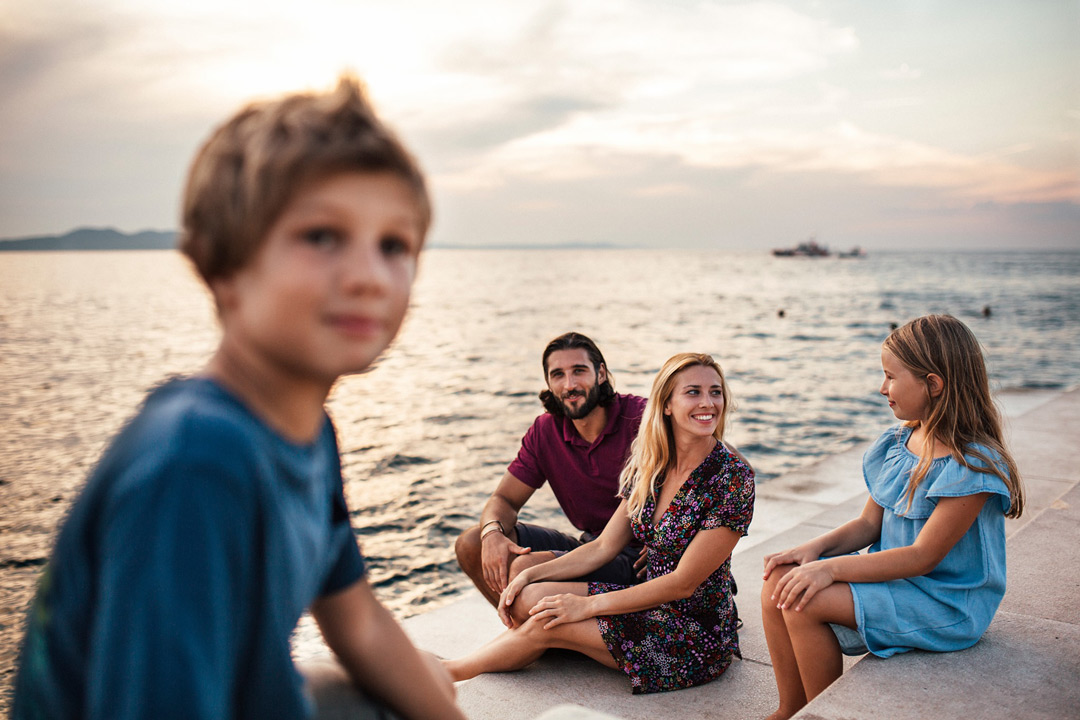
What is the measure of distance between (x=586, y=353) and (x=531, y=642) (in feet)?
5.34

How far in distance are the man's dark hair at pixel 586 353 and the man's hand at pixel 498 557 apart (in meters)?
0.79

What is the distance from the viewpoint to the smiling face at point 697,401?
3416 mm

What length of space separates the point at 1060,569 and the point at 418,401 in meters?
12.5

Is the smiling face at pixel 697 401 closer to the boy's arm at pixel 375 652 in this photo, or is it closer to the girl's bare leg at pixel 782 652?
the girl's bare leg at pixel 782 652

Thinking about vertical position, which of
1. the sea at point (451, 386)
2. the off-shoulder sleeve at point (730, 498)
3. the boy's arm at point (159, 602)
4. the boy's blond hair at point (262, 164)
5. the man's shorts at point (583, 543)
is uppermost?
the boy's blond hair at point (262, 164)

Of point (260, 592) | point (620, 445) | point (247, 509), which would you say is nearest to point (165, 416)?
point (247, 509)

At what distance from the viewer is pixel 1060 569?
12.9ft

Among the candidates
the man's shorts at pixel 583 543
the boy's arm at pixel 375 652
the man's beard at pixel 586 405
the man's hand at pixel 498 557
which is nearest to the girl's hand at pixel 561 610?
the man's shorts at pixel 583 543

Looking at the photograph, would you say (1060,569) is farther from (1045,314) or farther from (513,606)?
(1045,314)

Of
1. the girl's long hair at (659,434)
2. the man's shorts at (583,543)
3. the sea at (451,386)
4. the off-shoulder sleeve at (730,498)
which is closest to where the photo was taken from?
the off-shoulder sleeve at (730,498)

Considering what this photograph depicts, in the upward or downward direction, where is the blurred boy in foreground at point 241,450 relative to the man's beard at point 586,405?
upward

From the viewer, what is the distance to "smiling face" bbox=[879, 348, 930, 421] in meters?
3.03

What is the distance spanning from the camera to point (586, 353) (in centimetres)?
447

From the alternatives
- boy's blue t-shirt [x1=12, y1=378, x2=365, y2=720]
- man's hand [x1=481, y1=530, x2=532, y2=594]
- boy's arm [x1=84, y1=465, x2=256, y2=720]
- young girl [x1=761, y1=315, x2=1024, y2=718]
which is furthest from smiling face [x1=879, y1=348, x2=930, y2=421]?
boy's arm [x1=84, y1=465, x2=256, y2=720]
